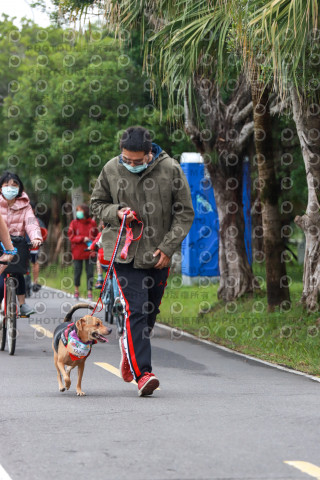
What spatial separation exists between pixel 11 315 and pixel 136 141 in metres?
4.46

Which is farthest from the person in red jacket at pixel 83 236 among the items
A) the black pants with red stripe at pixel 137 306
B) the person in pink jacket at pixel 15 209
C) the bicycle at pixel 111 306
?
the black pants with red stripe at pixel 137 306

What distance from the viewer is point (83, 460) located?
625 cm

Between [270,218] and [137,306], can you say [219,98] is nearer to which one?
[270,218]

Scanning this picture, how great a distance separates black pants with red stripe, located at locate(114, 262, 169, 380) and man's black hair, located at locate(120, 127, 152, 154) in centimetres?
92

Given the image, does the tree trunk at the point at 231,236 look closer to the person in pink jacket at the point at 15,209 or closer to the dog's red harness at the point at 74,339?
the person in pink jacket at the point at 15,209

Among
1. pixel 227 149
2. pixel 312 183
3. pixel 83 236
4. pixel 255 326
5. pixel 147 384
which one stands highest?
pixel 227 149

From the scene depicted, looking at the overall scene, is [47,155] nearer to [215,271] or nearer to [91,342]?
[215,271]

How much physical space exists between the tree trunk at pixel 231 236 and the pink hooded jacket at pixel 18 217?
6.47 meters

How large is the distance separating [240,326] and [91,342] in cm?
710

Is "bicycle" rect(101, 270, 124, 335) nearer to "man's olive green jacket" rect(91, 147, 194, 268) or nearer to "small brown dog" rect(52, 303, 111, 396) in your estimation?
"small brown dog" rect(52, 303, 111, 396)

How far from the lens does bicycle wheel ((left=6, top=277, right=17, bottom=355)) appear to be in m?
12.4

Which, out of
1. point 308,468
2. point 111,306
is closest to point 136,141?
point 308,468

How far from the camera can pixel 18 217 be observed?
12.7m

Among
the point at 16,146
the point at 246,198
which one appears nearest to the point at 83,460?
the point at 246,198
